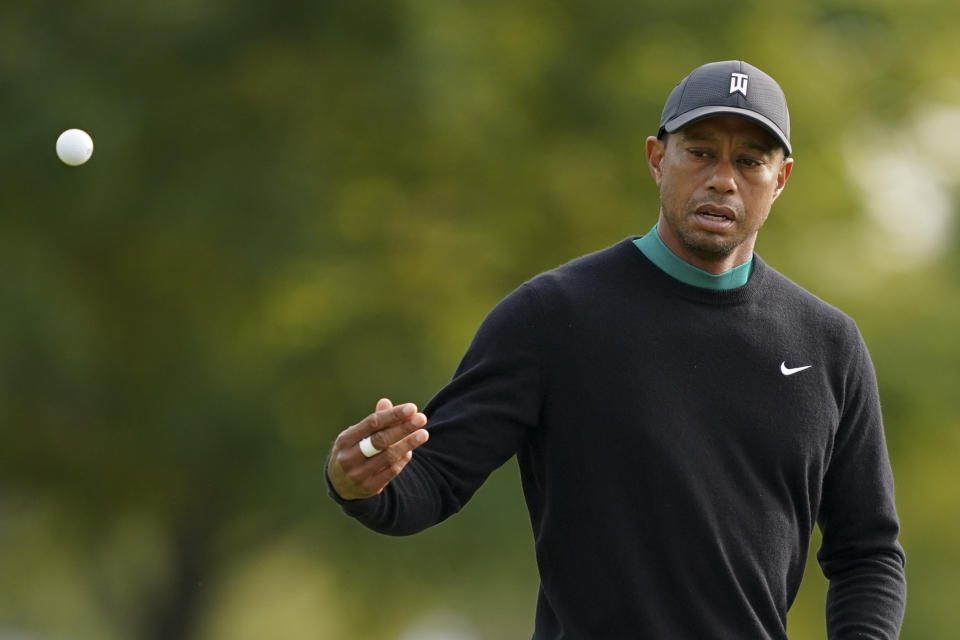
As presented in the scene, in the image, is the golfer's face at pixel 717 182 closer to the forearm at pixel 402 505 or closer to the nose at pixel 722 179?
the nose at pixel 722 179

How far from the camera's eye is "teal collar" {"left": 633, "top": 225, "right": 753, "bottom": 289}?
5.17 meters

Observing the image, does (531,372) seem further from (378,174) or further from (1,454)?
(1,454)

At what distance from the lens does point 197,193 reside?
16.6 m

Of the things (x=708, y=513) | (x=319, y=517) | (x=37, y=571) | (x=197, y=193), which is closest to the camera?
(x=708, y=513)

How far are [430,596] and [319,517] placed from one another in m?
1.73

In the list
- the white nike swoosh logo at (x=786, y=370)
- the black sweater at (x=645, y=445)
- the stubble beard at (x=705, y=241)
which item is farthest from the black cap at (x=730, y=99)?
the white nike swoosh logo at (x=786, y=370)

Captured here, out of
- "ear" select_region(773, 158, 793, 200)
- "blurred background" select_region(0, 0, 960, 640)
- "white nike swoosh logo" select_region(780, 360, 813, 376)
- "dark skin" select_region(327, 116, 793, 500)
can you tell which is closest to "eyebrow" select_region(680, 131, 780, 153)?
"dark skin" select_region(327, 116, 793, 500)

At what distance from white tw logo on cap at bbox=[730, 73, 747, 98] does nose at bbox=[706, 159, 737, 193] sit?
0.21 m

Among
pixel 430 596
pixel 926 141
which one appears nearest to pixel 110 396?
pixel 430 596

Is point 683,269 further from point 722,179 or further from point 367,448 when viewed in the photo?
point 367,448

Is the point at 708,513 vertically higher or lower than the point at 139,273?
lower

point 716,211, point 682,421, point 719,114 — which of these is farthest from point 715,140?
point 682,421

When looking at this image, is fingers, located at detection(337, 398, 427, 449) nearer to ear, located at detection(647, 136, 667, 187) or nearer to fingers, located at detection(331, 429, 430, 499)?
fingers, located at detection(331, 429, 430, 499)

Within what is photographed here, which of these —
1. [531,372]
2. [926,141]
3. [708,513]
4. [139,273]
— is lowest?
[708,513]
